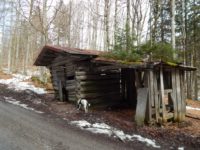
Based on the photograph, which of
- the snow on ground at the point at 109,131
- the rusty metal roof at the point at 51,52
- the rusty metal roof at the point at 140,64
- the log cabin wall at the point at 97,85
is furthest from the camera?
the rusty metal roof at the point at 51,52

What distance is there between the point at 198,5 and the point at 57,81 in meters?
14.2

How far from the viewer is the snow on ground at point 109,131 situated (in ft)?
23.8

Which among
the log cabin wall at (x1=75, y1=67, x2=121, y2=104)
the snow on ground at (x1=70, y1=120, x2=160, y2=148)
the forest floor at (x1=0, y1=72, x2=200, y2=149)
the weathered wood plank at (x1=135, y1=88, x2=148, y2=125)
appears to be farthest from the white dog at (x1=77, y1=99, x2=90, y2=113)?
the weathered wood plank at (x1=135, y1=88, x2=148, y2=125)

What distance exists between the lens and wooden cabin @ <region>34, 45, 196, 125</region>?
9117mm

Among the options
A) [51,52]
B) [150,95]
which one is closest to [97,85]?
[51,52]

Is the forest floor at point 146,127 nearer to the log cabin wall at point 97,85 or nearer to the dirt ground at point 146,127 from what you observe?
the dirt ground at point 146,127

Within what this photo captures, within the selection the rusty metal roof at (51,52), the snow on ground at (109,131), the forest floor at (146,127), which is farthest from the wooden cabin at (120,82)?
the snow on ground at (109,131)

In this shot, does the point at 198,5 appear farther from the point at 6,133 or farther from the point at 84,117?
the point at 6,133

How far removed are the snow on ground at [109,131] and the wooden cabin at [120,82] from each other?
136 centimetres

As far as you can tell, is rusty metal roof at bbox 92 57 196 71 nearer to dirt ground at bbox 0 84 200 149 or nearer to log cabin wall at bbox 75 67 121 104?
log cabin wall at bbox 75 67 121 104

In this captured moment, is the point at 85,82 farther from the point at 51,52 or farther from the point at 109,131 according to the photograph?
the point at 109,131

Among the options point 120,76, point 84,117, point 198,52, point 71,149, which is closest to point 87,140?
point 71,149

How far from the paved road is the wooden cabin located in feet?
8.68

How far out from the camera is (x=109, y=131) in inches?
316
